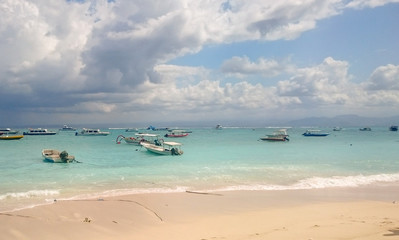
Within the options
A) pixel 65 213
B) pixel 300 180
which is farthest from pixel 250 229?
pixel 300 180

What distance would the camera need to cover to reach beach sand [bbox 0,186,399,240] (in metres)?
9.63

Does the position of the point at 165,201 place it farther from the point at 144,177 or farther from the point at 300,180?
the point at 300,180

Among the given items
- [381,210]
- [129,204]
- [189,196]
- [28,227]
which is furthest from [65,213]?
[381,210]

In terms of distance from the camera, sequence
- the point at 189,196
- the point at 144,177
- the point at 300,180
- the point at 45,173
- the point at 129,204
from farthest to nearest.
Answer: the point at 45,173 < the point at 144,177 < the point at 300,180 < the point at 189,196 < the point at 129,204

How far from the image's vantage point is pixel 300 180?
20703mm

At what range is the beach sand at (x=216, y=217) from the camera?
31.6 ft

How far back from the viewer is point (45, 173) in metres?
25.7

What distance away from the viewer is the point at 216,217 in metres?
12.2

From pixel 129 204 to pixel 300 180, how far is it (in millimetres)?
12149

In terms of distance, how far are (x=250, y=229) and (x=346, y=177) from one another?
577 inches

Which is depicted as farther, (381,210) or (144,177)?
(144,177)

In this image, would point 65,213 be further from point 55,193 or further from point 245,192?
point 245,192

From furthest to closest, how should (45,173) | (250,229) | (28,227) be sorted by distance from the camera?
(45,173)
(28,227)
(250,229)

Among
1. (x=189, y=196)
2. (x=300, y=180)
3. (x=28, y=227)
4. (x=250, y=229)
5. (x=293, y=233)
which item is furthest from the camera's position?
(x=300, y=180)
